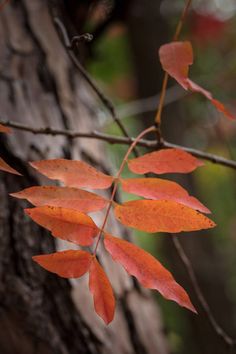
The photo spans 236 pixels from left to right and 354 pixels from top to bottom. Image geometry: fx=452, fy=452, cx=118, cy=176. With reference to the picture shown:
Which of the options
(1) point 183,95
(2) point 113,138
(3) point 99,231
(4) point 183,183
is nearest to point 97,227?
(3) point 99,231

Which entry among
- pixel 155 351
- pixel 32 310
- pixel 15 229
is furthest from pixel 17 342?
pixel 155 351

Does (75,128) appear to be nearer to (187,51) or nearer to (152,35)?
(187,51)

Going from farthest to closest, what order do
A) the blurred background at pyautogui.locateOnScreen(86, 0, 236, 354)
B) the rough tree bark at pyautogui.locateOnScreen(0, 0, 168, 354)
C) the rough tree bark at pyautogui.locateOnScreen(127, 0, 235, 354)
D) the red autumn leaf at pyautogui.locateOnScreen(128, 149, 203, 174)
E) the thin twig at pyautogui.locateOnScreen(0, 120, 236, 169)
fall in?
1. the rough tree bark at pyautogui.locateOnScreen(127, 0, 235, 354)
2. the blurred background at pyautogui.locateOnScreen(86, 0, 236, 354)
3. the rough tree bark at pyautogui.locateOnScreen(0, 0, 168, 354)
4. the thin twig at pyautogui.locateOnScreen(0, 120, 236, 169)
5. the red autumn leaf at pyautogui.locateOnScreen(128, 149, 203, 174)

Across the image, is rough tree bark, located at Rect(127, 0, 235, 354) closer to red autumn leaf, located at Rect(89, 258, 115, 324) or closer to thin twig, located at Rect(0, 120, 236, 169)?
thin twig, located at Rect(0, 120, 236, 169)

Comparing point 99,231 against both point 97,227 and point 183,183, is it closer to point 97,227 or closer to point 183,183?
point 97,227

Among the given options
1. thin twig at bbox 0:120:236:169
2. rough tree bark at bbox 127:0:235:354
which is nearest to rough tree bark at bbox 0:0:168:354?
thin twig at bbox 0:120:236:169
